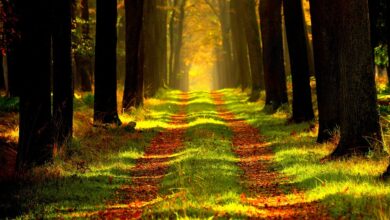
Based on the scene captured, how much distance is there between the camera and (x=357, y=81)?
39.1 feet

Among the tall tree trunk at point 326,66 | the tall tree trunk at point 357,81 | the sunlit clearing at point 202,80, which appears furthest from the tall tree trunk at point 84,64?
the sunlit clearing at point 202,80

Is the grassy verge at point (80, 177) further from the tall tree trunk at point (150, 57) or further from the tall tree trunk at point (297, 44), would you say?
the tall tree trunk at point (150, 57)

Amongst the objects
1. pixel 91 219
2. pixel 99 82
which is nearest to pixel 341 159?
pixel 91 219

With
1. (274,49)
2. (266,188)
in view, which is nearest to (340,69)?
(266,188)

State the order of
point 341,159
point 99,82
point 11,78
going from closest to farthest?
point 341,159
point 99,82
point 11,78

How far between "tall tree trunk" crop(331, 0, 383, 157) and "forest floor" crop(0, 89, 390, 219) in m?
0.58

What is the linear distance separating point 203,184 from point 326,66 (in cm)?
673

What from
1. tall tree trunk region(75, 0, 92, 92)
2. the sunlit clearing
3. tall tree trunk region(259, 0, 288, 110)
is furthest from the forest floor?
the sunlit clearing

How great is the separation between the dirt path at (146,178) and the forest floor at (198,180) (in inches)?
0.7

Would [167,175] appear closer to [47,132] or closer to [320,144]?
[47,132]

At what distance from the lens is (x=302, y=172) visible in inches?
446

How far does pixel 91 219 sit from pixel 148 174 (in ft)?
14.1

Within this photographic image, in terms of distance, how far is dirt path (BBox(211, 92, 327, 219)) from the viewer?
826 cm

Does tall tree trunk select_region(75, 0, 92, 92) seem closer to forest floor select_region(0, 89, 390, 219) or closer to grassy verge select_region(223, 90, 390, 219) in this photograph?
forest floor select_region(0, 89, 390, 219)
